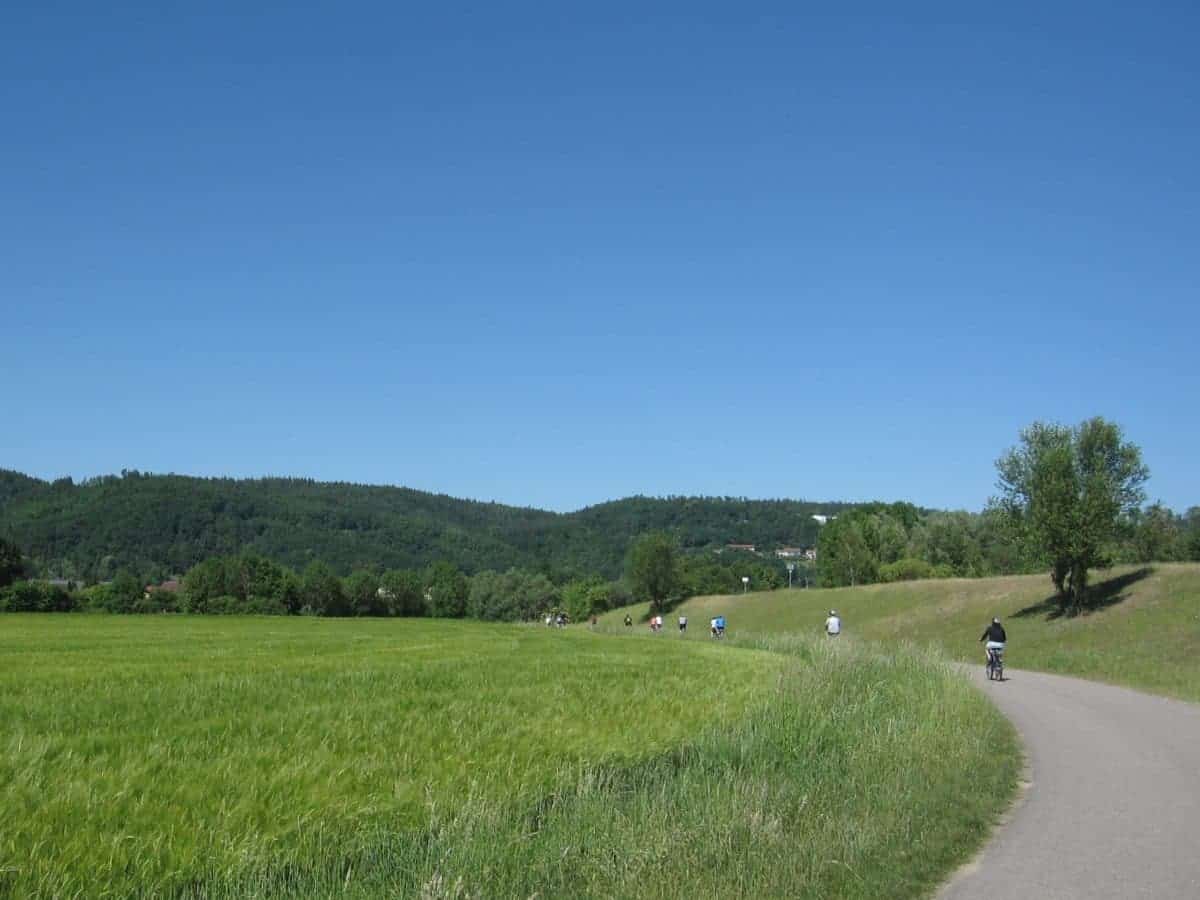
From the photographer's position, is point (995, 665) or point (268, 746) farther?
point (995, 665)

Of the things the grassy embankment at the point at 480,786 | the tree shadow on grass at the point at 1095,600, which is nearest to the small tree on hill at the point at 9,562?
the grassy embankment at the point at 480,786

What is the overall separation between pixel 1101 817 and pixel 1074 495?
142 feet

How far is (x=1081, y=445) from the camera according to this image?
52.4 meters

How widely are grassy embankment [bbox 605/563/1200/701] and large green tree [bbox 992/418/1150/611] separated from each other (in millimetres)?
2548

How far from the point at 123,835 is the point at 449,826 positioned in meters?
2.98

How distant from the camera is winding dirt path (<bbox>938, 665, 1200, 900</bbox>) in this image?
8.88m

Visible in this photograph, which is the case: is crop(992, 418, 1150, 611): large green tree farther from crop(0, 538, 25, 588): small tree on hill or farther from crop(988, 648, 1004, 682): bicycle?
crop(0, 538, 25, 588): small tree on hill

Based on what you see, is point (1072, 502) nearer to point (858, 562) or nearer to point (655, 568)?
point (858, 562)

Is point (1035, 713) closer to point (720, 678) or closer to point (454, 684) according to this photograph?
point (720, 678)

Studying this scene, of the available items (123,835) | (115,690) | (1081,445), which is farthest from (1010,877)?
(1081,445)

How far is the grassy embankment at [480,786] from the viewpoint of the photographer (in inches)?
349

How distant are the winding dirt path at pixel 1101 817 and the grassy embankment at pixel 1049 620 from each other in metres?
8.16

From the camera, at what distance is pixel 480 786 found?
40.2 feet

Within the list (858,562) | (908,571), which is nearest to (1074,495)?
(908,571)
